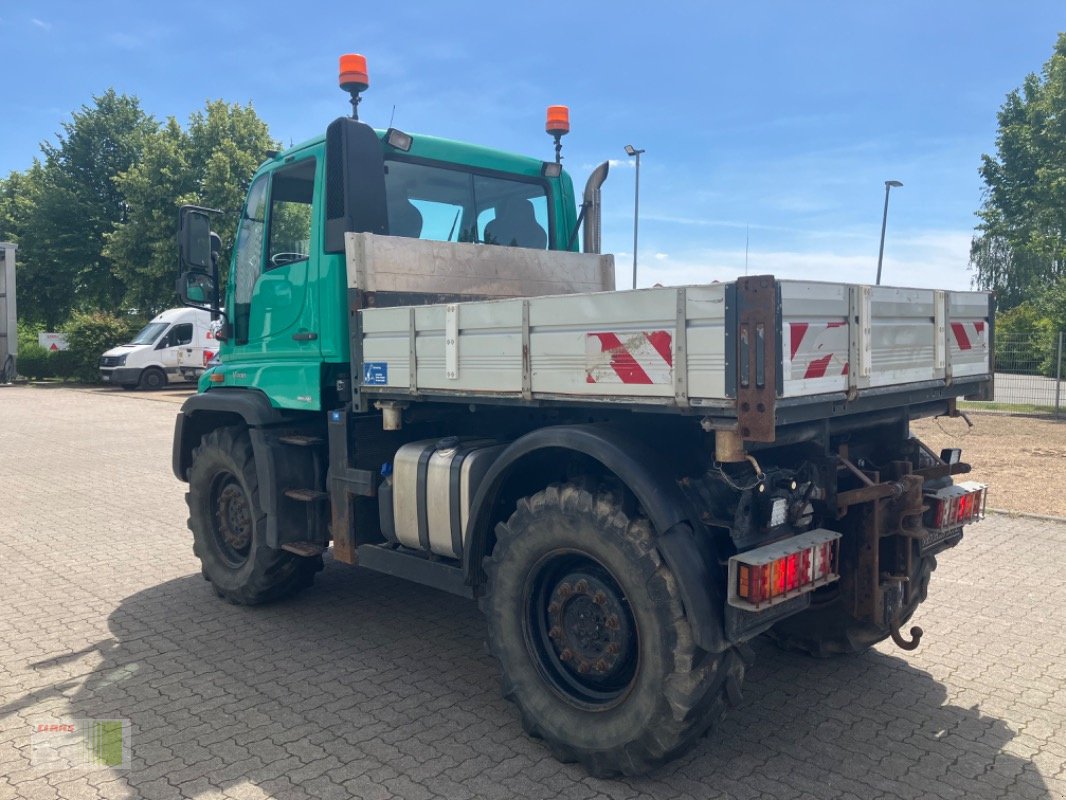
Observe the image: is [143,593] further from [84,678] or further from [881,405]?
[881,405]

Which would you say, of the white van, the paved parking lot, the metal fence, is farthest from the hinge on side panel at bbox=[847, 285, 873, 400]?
the white van

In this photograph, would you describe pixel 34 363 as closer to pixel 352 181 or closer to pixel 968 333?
pixel 352 181

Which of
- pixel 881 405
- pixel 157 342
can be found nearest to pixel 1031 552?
pixel 881 405

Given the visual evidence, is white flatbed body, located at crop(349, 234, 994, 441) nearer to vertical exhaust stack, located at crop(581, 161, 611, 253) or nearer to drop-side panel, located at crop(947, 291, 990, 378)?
drop-side panel, located at crop(947, 291, 990, 378)

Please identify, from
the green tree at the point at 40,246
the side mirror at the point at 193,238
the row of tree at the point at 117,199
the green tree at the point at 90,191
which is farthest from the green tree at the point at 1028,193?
the green tree at the point at 40,246

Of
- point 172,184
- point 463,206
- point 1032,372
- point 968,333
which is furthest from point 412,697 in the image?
point 172,184

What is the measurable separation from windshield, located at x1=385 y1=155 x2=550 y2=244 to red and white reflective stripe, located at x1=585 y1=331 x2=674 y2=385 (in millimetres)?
2140

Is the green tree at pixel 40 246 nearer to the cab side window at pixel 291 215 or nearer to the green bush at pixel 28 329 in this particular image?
the green bush at pixel 28 329

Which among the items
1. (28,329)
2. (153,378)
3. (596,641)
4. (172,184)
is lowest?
(596,641)

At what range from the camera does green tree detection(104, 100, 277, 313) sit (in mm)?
30469

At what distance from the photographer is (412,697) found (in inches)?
169

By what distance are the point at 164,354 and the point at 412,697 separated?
82.7 ft

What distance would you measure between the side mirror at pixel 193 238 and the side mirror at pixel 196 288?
0.52ft

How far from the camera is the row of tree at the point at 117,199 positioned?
1225 inches
